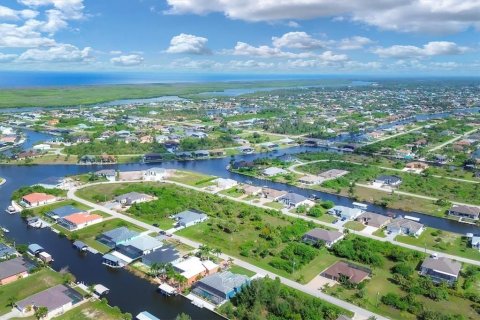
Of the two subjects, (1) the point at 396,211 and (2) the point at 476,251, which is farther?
(1) the point at 396,211

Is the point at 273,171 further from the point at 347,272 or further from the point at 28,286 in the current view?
the point at 28,286

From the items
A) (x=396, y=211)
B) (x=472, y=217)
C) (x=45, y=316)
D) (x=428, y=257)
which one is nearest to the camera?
(x=45, y=316)

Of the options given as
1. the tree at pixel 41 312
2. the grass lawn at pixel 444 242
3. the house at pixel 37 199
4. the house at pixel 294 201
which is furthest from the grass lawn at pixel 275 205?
the tree at pixel 41 312

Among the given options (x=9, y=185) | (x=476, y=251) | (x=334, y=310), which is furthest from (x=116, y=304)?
(x=9, y=185)

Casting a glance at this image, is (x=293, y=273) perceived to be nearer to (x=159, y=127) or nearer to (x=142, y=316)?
(x=142, y=316)

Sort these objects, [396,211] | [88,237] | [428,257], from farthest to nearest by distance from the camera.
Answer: [396,211], [88,237], [428,257]

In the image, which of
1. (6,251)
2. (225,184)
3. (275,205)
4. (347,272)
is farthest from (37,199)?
(347,272)
